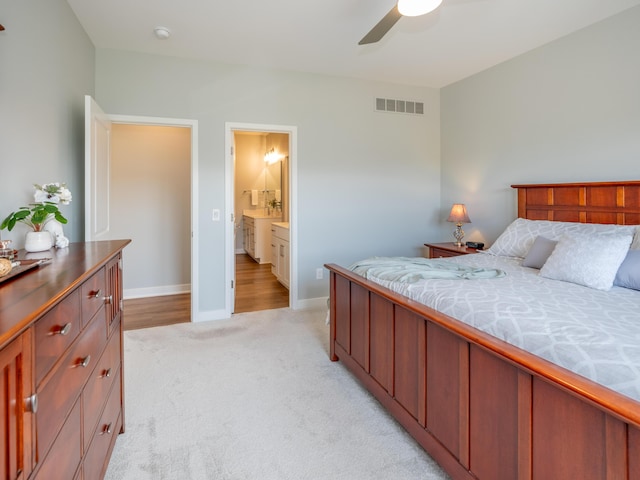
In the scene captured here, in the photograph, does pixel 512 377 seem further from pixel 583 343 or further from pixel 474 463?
pixel 474 463

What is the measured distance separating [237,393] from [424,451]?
1.17 metres

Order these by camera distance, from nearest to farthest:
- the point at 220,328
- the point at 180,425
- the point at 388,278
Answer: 1. the point at 180,425
2. the point at 388,278
3. the point at 220,328

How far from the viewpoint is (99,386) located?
1421 millimetres

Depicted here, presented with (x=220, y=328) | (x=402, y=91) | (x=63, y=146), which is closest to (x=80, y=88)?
(x=63, y=146)

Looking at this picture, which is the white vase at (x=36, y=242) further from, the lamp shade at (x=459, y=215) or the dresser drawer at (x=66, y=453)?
the lamp shade at (x=459, y=215)

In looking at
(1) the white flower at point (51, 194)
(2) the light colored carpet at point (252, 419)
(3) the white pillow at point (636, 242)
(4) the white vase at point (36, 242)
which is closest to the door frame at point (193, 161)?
(2) the light colored carpet at point (252, 419)

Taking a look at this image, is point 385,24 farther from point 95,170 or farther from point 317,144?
point 95,170

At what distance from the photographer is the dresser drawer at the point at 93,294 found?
1.23 m

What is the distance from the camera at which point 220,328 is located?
11.6 ft

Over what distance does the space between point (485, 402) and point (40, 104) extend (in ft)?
8.91

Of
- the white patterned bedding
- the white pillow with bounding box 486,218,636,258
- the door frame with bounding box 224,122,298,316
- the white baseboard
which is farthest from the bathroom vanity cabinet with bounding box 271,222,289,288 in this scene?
the white patterned bedding

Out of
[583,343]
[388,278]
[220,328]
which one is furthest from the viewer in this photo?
[220,328]

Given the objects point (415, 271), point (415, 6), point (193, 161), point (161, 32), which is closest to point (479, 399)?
point (415, 271)

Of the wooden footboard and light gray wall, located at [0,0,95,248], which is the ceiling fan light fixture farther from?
light gray wall, located at [0,0,95,248]
